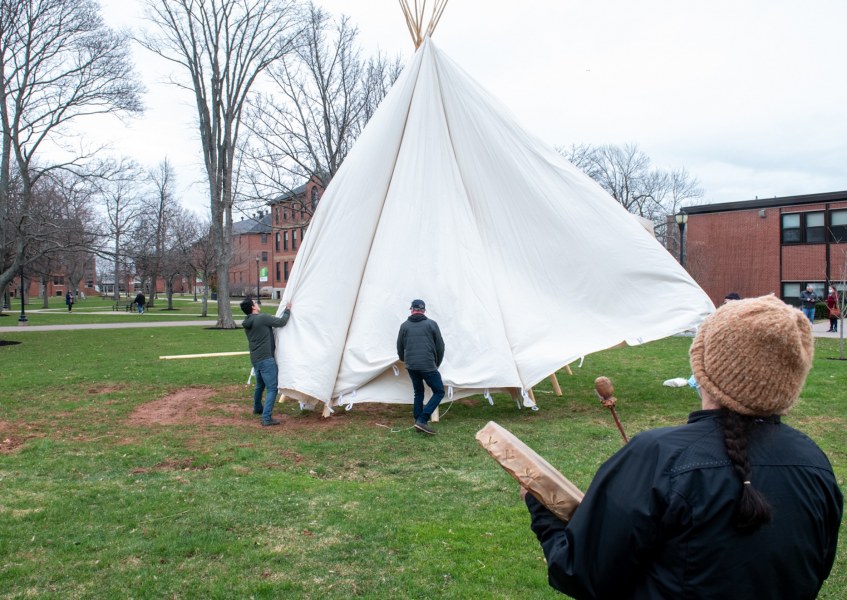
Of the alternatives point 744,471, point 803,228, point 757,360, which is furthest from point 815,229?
point 744,471

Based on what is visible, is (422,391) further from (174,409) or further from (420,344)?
(174,409)

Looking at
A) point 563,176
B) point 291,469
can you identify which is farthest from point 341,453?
point 563,176

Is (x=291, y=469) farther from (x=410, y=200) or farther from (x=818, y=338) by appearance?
(x=818, y=338)

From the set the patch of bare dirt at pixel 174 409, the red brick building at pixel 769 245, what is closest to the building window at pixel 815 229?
the red brick building at pixel 769 245

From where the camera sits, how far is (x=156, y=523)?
17.5 ft

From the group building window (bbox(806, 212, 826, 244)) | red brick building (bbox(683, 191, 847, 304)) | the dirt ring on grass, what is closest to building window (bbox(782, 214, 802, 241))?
red brick building (bbox(683, 191, 847, 304))

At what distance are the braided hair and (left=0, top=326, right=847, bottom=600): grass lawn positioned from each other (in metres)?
2.83

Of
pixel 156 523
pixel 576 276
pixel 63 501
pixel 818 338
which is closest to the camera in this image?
pixel 156 523

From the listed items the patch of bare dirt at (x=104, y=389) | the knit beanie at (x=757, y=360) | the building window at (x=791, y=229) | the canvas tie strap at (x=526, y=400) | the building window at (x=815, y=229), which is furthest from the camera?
the building window at (x=791, y=229)

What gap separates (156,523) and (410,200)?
19.2ft

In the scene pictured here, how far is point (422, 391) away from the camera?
8688mm

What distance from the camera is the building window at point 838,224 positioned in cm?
2866

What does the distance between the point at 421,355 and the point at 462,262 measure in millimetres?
1672

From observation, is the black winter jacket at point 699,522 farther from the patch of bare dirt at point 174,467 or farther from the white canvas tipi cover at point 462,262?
the white canvas tipi cover at point 462,262
